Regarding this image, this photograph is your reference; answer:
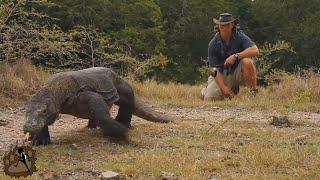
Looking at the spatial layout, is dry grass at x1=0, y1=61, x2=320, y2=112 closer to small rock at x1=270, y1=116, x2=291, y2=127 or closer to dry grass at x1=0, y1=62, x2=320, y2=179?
dry grass at x1=0, y1=62, x2=320, y2=179

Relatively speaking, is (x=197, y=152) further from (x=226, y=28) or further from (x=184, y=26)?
(x=184, y=26)

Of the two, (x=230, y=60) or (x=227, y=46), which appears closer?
(x=230, y=60)

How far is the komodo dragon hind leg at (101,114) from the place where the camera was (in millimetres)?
4086

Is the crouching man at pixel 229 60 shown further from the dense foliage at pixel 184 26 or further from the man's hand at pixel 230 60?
the dense foliage at pixel 184 26

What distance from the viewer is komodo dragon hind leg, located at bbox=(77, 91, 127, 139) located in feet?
13.4

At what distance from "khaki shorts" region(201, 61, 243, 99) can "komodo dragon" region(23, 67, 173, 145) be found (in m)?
2.49

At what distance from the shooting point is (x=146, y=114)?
199 inches

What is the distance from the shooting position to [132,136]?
4398 mm

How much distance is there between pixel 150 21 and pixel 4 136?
2239cm

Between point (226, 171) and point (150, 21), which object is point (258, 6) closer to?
point (150, 21)

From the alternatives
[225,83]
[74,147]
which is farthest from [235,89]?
[74,147]

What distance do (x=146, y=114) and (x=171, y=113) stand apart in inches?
37.0

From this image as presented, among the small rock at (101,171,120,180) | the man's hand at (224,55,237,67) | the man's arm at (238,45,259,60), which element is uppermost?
the small rock at (101,171,120,180)

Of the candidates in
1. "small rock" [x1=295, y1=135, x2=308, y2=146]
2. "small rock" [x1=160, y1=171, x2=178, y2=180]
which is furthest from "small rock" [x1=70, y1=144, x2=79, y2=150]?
"small rock" [x1=295, y1=135, x2=308, y2=146]
